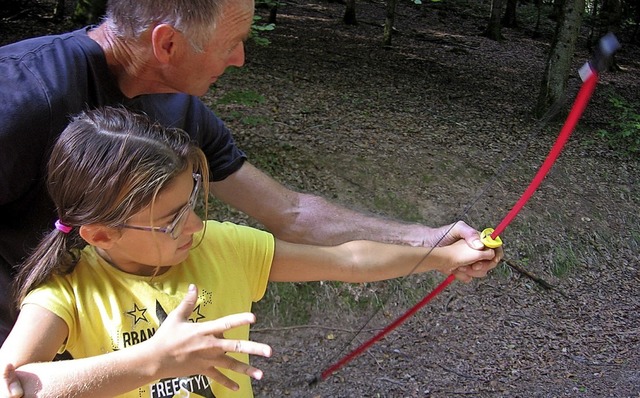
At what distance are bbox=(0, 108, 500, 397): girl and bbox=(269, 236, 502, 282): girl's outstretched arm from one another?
18cm

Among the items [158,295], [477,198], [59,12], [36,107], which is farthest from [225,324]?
[59,12]

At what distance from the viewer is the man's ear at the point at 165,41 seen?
5.40 ft

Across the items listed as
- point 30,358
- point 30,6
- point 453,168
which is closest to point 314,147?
point 453,168

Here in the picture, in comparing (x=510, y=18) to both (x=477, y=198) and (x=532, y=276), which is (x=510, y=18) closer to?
(x=477, y=198)

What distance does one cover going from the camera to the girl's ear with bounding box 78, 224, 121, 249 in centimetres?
140

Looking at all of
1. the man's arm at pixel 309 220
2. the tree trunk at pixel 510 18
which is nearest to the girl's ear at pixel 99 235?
the man's arm at pixel 309 220

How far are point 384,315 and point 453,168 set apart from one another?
210 centimetres

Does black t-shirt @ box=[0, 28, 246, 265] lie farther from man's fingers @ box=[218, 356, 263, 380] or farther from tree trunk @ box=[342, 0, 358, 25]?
tree trunk @ box=[342, 0, 358, 25]

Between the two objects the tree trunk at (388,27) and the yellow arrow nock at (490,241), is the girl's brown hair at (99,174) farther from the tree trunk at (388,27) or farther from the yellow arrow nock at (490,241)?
the tree trunk at (388,27)

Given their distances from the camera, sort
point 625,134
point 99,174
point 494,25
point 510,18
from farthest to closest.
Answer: point 510,18 → point 494,25 → point 625,134 → point 99,174

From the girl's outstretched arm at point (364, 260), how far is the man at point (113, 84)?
5 cm

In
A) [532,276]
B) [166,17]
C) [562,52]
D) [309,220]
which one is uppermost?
[166,17]

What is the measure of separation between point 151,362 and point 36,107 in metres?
0.64

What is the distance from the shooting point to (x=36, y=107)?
1426 mm
